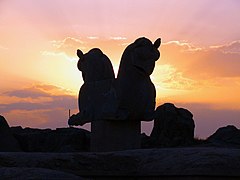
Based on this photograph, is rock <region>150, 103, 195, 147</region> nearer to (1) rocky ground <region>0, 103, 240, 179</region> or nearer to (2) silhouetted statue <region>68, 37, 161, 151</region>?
(2) silhouetted statue <region>68, 37, 161, 151</region>

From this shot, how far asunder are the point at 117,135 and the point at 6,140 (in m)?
2.88

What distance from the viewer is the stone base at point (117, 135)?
37.7ft

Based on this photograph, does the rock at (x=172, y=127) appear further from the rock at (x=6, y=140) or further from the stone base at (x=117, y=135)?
the rock at (x=6, y=140)

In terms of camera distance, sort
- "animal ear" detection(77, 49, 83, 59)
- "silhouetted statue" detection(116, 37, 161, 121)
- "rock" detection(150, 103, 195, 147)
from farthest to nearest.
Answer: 1. "rock" detection(150, 103, 195, 147)
2. "animal ear" detection(77, 49, 83, 59)
3. "silhouetted statue" detection(116, 37, 161, 121)

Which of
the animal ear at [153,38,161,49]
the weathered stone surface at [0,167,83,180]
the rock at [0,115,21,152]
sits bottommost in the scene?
the weathered stone surface at [0,167,83,180]

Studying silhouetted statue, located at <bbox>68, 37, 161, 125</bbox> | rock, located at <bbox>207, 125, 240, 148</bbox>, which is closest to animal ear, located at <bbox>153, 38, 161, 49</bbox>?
silhouetted statue, located at <bbox>68, 37, 161, 125</bbox>

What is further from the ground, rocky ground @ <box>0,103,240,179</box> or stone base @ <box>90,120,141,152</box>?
stone base @ <box>90,120,141,152</box>

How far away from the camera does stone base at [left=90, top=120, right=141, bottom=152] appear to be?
37.7 ft

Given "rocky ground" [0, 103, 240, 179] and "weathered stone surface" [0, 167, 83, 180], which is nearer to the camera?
"weathered stone surface" [0, 167, 83, 180]

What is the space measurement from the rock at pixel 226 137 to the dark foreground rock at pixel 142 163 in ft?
22.7

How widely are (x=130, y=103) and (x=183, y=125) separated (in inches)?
166

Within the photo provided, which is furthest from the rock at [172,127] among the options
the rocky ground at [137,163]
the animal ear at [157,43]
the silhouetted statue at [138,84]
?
the rocky ground at [137,163]

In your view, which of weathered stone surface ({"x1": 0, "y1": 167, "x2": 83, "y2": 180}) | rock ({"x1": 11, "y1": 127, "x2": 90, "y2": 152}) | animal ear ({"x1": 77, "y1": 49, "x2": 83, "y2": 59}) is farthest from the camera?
rock ({"x1": 11, "y1": 127, "x2": 90, "y2": 152})

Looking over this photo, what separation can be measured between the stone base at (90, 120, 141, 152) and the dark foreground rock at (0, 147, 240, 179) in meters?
3.81
